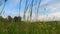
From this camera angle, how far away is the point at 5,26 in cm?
375

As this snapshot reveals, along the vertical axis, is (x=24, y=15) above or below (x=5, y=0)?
below

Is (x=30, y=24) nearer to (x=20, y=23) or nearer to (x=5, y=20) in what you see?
(x=20, y=23)

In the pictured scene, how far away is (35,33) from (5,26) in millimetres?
810

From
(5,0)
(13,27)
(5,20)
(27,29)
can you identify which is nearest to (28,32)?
(27,29)

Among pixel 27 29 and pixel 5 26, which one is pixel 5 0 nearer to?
pixel 27 29

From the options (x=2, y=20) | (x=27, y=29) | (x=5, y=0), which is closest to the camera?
(x=5, y=0)

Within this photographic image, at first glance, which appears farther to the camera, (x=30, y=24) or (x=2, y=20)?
(x=2, y=20)

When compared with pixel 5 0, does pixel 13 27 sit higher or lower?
lower

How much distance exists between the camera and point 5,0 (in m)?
2.97

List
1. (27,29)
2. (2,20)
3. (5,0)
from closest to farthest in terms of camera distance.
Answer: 1. (5,0)
2. (27,29)
3. (2,20)

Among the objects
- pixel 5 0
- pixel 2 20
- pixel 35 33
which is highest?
pixel 5 0

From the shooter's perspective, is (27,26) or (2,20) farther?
(2,20)

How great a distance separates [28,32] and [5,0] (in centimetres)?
63

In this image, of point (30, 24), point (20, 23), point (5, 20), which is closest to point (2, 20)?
point (5, 20)
